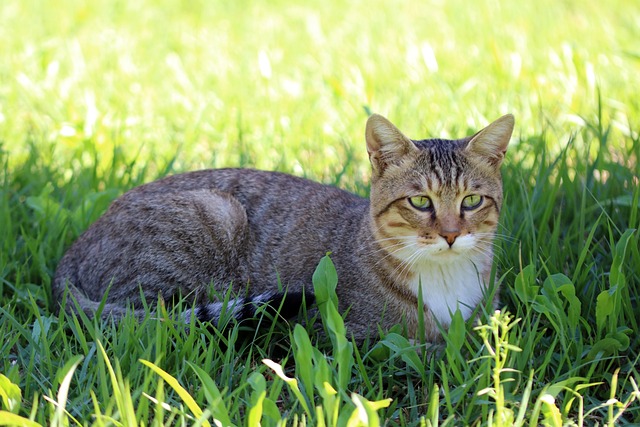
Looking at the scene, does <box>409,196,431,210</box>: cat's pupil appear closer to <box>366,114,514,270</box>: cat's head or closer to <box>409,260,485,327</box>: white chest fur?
<box>366,114,514,270</box>: cat's head

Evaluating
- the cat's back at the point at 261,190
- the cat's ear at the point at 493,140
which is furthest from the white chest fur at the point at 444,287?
the cat's back at the point at 261,190

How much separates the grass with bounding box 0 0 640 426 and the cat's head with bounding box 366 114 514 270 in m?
0.33

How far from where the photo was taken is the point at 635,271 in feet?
12.1

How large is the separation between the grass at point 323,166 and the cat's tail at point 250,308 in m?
0.08

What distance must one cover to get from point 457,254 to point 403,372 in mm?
612

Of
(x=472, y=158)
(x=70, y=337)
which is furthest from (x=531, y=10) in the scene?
(x=70, y=337)

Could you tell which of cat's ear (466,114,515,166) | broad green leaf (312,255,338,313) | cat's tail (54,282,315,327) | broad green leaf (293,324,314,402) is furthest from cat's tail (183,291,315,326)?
cat's ear (466,114,515,166)

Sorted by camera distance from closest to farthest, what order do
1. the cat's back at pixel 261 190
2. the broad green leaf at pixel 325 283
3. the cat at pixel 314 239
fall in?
the broad green leaf at pixel 325 283, the cat at pixel 314 239, the cat's back at pixel 261 190

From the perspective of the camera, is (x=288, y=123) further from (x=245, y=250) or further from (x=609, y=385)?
(x=609, y=385)

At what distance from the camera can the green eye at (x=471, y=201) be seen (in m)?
3.64

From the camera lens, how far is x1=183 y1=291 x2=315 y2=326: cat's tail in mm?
3455

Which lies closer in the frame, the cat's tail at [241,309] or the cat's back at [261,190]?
the cat's tail at [241,309]

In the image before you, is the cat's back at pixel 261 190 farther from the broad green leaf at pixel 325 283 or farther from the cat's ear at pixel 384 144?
the broad green leaf at pixel 325 283

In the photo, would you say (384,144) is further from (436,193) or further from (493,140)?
(493,140)
